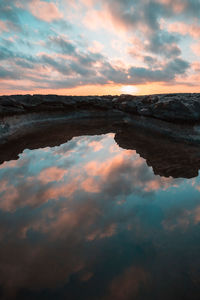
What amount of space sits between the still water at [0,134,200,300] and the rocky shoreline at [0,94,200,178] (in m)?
3.04

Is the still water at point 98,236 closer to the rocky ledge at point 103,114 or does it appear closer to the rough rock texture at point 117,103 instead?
the rocky ledge at point 103,114

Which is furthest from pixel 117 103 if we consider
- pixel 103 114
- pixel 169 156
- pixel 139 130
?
pixel 169 156

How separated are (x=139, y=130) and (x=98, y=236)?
737 inches

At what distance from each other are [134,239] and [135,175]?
14.9ft

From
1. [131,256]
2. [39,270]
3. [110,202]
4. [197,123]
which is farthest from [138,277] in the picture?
[197,123]

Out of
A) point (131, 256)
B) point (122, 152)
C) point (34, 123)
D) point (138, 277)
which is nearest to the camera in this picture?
point (138, 277)

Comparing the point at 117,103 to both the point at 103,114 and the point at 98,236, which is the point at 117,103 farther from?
the point at 98,236

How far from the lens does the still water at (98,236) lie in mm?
3602

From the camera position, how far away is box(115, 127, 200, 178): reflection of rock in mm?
9477

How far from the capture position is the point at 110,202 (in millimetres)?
6703

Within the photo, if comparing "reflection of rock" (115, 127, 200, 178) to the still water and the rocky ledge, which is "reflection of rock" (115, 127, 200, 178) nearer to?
the still water

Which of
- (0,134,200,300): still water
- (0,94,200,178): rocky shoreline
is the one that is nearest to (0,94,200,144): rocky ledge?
(0,94,200,178): rocky shoreline

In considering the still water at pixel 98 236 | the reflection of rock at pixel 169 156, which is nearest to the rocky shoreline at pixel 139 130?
the reflection of rock at pixel 169 156

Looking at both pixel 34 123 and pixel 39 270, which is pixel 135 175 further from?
pixel 34 123
